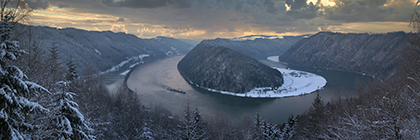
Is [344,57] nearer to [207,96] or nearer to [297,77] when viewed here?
[297,77]

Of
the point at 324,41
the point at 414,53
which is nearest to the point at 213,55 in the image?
the point at 414,53

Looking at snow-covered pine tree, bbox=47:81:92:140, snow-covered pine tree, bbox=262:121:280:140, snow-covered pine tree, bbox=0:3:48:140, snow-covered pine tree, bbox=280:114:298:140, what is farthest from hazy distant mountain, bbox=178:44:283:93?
snow-covered pine tree, bbox=0:3:48:140

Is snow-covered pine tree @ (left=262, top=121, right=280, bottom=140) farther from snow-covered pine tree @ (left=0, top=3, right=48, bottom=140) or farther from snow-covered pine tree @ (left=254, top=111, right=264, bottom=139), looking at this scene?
snow-covered pine tree @ (left=0, top=3, right=48, bottom=140)

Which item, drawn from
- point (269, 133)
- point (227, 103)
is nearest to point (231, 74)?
point (227, 103)

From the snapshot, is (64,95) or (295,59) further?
(295,59)

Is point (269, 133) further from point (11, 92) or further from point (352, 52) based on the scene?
point (352, 52)
